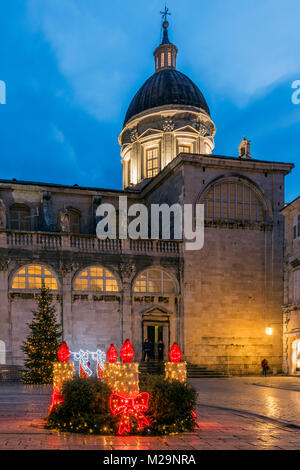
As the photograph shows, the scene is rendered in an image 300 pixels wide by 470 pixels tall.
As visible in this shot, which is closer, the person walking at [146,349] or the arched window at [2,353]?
the arched window at [2,353]

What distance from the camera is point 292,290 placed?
1367 inches

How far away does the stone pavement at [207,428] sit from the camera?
10.8 meters

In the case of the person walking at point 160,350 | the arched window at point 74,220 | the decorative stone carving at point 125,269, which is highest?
the arched window at point 74,220

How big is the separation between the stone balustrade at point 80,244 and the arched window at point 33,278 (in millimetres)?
1280

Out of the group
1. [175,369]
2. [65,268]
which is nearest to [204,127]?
[65,268]

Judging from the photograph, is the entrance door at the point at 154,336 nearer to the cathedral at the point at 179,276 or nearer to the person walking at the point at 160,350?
the cathedral at the point at 179,276

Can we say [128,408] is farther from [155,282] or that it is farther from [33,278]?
[155,282]

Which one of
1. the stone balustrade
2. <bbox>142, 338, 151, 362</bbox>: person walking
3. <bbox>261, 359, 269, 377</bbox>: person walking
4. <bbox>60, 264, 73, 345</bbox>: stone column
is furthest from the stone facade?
<bbox>60, 264, 73, 345</bbox>: stone column

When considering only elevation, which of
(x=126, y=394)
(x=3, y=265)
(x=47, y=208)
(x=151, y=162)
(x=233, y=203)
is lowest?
(x=126, y=394)

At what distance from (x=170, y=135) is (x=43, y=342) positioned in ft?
91.5

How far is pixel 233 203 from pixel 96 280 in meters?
11.4

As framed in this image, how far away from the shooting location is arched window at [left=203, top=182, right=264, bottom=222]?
123 ft

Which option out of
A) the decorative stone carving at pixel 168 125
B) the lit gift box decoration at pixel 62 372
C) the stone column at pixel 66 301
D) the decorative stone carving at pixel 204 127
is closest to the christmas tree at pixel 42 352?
the stone column at pixel 66 301

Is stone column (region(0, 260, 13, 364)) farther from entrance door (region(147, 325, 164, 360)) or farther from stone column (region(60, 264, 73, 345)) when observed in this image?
entrance door (region(147, 325, 164, 360))
